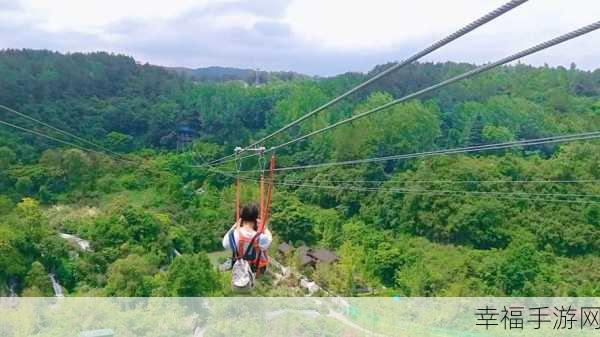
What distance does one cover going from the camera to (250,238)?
3898mm

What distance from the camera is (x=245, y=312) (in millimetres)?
10094

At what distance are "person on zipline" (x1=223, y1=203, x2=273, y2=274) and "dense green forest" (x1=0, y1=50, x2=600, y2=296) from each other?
714cm

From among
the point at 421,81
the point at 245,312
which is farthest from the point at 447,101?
the point at 245,312

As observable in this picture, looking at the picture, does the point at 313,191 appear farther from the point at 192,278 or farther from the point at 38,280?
the point at 38,280

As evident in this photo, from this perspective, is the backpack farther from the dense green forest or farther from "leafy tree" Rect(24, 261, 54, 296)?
"leafy tree" Rect(24, 261, 54, 296)

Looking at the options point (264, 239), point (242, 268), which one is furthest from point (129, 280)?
point (264, 239)

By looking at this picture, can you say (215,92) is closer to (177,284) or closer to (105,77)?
(105,77)

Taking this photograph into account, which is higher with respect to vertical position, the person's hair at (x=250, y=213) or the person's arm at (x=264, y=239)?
the person's hair at (x=250, y=213)

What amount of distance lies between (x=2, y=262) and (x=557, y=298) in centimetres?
1029

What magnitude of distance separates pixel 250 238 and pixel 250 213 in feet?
0.53

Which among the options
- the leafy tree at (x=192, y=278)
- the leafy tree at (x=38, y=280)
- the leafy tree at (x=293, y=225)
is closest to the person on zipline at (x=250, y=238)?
the leafy tree at (x=192, y=278)

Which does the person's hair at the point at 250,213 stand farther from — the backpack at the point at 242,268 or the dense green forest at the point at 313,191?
the dense green forest at the point at 313,191

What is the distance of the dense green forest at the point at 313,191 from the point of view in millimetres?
13031

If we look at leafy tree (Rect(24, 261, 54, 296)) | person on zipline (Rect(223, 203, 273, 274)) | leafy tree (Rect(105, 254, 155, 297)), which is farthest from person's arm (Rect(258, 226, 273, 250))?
leafy tree (Rect(24, 261, 54, 296))
